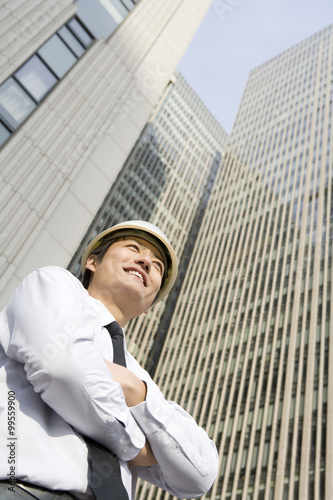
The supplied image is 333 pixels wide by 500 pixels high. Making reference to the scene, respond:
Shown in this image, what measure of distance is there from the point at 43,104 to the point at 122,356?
10.5 meters

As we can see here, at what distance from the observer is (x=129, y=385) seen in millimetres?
2410

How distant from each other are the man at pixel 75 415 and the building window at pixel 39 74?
9405 millimetres

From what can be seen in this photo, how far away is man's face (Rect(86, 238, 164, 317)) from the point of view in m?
3.29

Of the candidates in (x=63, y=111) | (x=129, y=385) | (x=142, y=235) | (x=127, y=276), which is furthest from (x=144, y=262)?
(x=63, y=111)

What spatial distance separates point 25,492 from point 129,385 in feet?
2.20

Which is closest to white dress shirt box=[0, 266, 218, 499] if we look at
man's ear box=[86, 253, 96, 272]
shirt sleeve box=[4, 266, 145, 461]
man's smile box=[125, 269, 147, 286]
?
shirt sleeve box=[4, 266, 145, 461]

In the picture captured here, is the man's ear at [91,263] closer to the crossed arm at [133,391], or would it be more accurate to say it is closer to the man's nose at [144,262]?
the man's nose at [144,262]

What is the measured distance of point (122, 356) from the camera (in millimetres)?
2684

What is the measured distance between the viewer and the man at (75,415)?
1998 mm

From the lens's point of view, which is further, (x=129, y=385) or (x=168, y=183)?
(x=168, y=183)

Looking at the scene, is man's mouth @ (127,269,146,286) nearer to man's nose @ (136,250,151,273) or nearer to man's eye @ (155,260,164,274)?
man's nose @ (136,250,151,273)

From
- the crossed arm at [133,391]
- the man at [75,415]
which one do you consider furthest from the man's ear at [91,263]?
the crossed arm at [133,391]

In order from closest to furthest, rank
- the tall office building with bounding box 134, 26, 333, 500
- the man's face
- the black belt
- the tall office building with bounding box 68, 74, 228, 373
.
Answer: the black belt, the man's face, the tall office building with bounding box 134, 26, 333, 500, the tall office building with bounding box 68, 74, 228, 373

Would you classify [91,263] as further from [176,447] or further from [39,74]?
[39,74]
